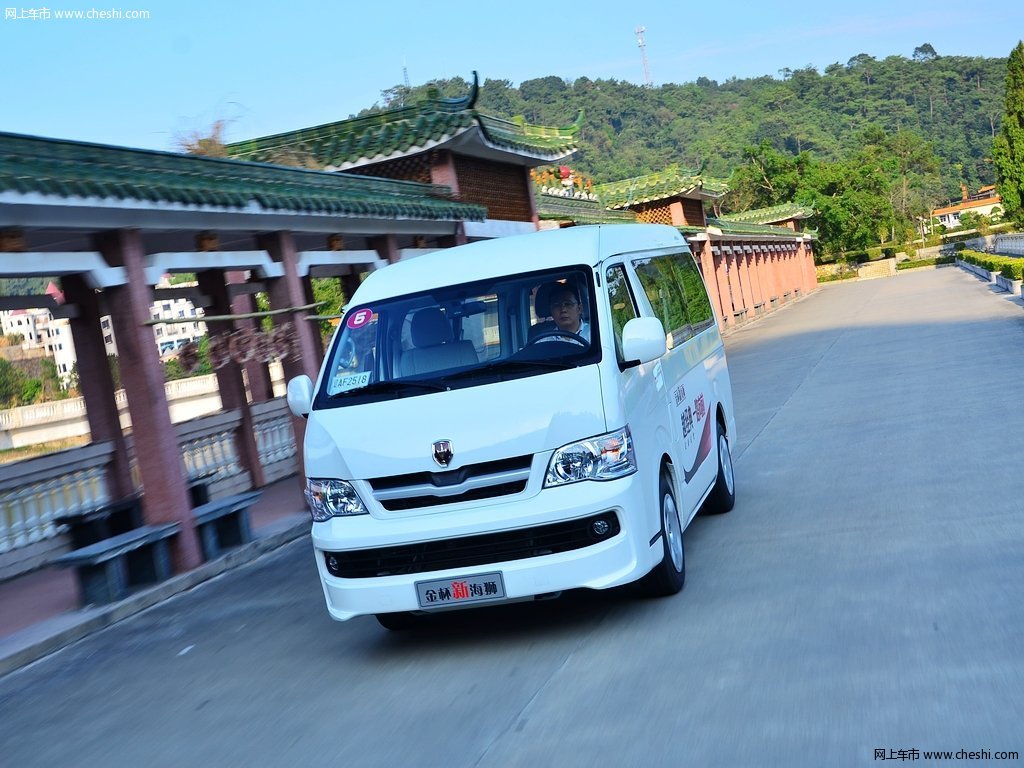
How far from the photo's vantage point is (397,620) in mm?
6730

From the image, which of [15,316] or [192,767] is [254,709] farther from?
[15,316]

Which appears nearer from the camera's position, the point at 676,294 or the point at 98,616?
the point at 98,616

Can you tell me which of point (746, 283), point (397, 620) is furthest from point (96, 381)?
point (746, 283)

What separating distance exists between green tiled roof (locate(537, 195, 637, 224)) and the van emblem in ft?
72.2

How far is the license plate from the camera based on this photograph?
5848 mm

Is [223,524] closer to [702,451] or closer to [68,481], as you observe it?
[68,481]

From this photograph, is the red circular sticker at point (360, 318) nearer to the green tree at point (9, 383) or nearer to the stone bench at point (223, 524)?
the stone bench at point (223, 524)

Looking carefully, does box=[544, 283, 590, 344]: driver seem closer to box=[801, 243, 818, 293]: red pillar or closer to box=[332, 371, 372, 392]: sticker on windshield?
box=[332, 371, 372, 392]: sticker on windshield

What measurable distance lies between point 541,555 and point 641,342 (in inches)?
52.6

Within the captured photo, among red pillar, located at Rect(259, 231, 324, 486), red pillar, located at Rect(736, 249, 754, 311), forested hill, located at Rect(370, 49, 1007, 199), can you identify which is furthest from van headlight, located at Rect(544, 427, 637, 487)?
forested hill, located at Rect(370, 49, 1007, 199)

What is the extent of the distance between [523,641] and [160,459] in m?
5.16

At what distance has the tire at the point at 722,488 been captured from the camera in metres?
9.06

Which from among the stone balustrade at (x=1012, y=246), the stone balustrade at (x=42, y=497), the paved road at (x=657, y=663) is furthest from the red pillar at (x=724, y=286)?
the paved road at (x=657, y=663)

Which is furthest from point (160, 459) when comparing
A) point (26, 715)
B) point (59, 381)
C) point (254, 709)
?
point (59, 381)
